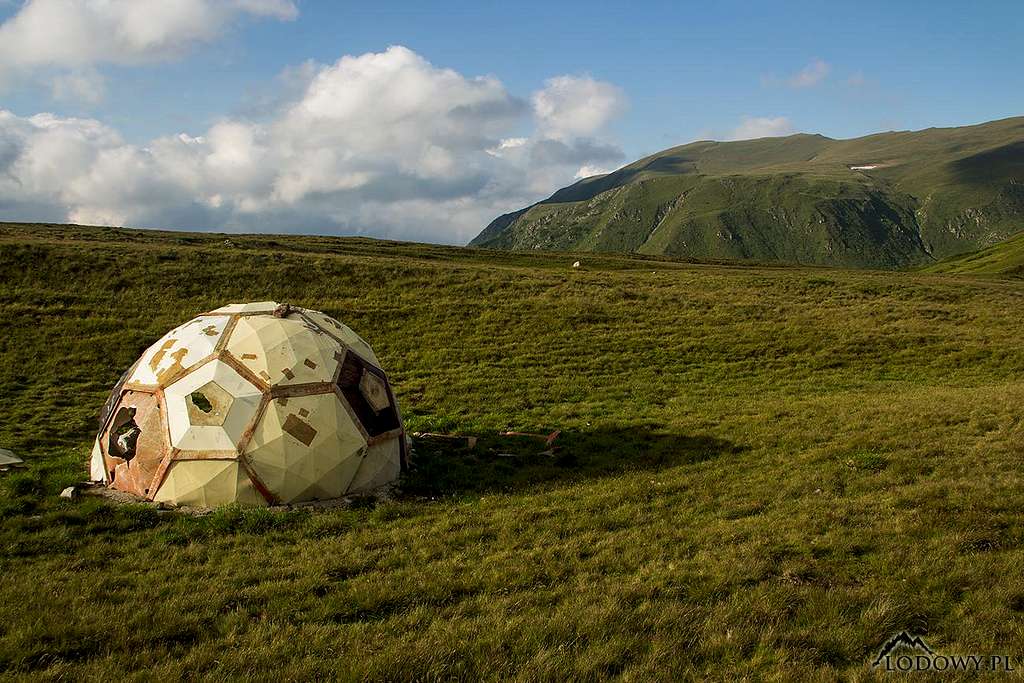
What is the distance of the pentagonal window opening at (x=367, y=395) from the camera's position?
39.5 ft

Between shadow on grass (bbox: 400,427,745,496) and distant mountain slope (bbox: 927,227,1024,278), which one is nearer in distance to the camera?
shadow on grass (bbox: 400,427,745,496)

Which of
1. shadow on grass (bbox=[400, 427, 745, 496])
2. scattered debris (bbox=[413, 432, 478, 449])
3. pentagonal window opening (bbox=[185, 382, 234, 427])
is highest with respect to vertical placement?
pentagonal window opening (bbox=[185, 382, 234, 427])

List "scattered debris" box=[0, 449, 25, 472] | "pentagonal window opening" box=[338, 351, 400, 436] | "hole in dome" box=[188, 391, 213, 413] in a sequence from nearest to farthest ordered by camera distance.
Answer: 1. "hole in dome" box=[188, 391, 213, 413]
2. "pentagonal window opening" box=[338, 351, 400, 436]
3. "scattered debris" box=[0, 449, 25, 472]

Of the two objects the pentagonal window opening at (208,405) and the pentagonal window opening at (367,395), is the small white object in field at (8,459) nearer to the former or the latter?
the pentagonal window opening at (208,405)

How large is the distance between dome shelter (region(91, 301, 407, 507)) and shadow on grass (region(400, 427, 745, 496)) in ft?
3.88

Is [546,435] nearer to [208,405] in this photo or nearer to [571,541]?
[571,541]

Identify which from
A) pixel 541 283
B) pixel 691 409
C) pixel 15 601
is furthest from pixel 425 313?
pixel 15 601

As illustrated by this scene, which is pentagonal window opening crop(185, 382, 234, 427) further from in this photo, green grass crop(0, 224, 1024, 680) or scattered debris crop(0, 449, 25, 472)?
scattered debris crop(0, 449, 25, 472)

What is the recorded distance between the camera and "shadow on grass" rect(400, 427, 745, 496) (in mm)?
12453

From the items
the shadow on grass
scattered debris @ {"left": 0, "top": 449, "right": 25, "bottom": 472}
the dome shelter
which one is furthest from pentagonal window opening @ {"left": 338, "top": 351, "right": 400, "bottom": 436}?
scattered debris @ {"left": 0, "top": 449, "right": 25, "bottom": 472}

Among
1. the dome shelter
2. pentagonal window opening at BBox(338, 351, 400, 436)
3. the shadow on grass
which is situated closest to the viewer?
the dome shelter

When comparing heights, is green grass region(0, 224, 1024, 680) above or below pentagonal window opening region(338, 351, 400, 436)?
below

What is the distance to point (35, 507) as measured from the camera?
10.0 meters

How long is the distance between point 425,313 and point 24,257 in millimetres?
23236
